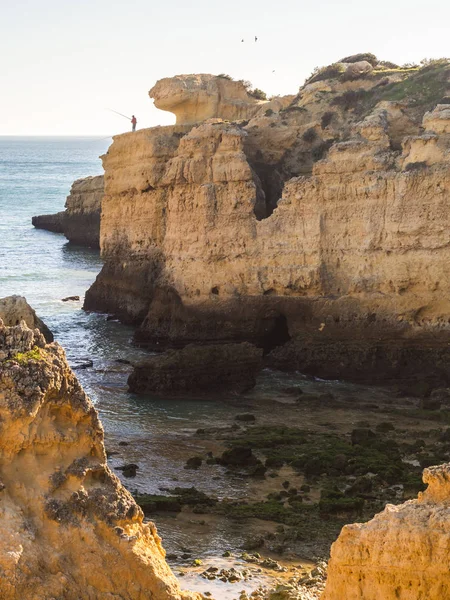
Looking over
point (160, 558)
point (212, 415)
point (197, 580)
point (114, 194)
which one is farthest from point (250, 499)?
point (114, 194)

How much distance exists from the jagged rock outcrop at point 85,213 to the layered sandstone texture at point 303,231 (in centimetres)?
2912

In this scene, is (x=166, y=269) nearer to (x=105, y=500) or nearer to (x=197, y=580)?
(x=197, y=580)

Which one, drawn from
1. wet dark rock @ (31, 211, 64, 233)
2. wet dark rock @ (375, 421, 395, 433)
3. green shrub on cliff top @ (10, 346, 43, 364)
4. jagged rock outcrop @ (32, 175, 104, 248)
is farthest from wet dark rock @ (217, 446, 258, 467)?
wet dark rock @ (31, 211, 64, 233)

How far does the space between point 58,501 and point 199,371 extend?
66.6 ft

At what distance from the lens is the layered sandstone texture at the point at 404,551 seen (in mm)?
10594

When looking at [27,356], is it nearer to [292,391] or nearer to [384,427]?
[384,427]

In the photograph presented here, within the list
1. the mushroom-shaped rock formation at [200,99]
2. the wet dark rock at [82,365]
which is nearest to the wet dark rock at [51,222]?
the mushroom-shaped rock formation at [200,99]

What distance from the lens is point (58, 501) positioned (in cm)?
1059

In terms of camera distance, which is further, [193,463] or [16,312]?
[16,312]

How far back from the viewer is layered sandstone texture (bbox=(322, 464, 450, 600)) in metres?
10.6

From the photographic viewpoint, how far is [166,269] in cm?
3772

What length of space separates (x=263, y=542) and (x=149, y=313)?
19.6 m

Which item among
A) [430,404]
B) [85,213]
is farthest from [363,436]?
[85,213]

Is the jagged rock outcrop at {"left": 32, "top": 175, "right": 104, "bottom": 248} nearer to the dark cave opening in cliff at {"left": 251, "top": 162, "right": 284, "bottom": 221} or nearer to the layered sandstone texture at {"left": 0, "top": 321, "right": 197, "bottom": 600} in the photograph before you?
the dark cave opening in cliff at {"left": 251, "top": 162, "right": 284, "bottom": 221}
